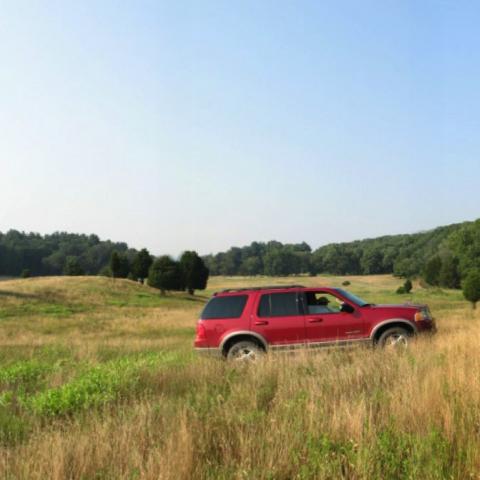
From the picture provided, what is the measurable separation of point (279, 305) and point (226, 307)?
3.80ft

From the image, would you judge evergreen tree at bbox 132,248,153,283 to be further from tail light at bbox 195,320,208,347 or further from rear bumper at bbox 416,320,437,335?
rear bumper at bbox 416,320,437,335

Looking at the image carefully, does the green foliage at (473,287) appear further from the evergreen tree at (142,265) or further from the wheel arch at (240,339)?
the evergreen tree at (142,265)

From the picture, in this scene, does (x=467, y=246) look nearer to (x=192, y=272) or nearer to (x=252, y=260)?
(x=192, y=272)

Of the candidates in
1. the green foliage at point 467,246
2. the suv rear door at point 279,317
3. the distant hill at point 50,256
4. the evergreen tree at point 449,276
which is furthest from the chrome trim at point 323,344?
the distant hill at point 50,256

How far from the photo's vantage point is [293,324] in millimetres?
10953

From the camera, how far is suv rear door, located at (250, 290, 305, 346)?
10.9m

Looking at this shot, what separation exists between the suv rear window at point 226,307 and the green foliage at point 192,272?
6021 centimetres

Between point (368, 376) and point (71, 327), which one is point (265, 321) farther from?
point (71, 327)

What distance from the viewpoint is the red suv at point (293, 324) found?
35.6 ft

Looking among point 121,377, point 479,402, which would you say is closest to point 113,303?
point 121,377

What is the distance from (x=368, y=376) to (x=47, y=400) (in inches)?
153

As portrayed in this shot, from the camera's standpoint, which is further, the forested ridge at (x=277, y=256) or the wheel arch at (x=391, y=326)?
the forested ridge at (x=277, y=256)

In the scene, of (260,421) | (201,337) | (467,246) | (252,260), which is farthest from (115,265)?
(252,260)

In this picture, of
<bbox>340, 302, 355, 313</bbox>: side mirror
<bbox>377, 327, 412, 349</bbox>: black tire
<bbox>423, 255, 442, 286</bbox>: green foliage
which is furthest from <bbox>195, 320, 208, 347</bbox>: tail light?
<bbox>423, 255, 442, 286</bbox>: green foliage
